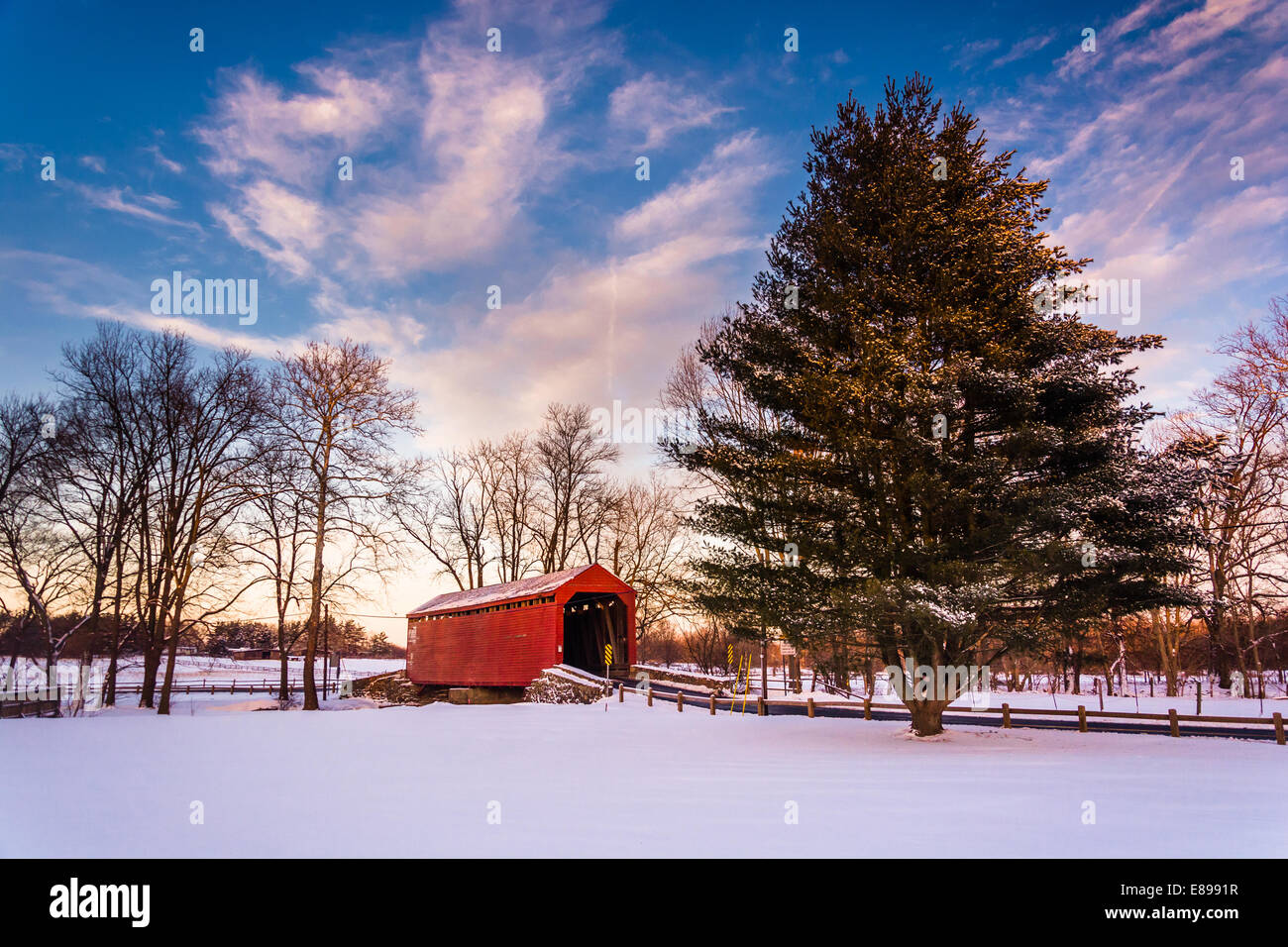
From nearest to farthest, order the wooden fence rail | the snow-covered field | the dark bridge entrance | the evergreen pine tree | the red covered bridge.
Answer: the snow-covered field < the evergreen pine tree < the wooden fence rail < the red covered bridge < the dark bridge entrance

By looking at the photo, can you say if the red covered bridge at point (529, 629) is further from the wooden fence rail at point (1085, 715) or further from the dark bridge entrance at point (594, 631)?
the wooden fence rail at point (1085, 715)

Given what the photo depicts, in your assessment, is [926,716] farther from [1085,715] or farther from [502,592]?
[502,592]

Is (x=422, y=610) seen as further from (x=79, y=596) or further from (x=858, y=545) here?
(x=858, y=545)

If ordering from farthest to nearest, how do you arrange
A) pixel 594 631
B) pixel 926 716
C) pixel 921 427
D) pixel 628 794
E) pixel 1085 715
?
pixel 594 631
pixel 1085 715
pixel 926 716
pixel 921 427
pixel 628 794

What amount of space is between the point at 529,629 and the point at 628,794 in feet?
61.0

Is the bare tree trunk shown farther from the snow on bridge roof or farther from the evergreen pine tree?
the snow on bridge roof

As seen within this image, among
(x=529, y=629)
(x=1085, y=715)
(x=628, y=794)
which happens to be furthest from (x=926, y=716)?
(x=529, y=629)

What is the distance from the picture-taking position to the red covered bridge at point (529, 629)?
81.7ft

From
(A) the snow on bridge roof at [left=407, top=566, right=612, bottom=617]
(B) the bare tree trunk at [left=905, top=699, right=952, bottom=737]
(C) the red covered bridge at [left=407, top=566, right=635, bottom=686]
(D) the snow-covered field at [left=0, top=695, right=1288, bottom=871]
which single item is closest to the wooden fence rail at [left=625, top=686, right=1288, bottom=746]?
(D) the snow-covered field at [left=0, top=695, right=1288, bottom=871]

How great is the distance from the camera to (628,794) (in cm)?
773

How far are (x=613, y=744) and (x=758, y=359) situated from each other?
27.1 ft

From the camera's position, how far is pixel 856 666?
13.3 meters

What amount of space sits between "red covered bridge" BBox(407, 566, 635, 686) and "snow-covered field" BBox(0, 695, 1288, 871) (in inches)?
442

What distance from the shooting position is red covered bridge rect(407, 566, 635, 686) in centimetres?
2491
